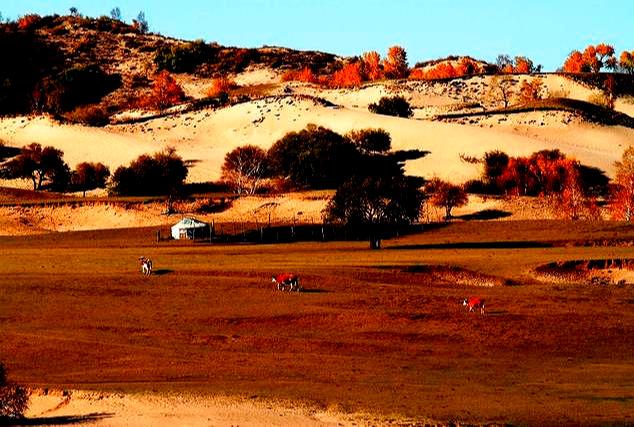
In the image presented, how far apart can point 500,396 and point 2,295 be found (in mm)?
29124

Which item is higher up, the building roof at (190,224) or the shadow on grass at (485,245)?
the building roof at (190,224)

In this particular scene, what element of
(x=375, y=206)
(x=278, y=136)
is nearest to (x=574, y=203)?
(x=375, y=206)

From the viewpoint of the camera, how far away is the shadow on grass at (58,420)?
101ft

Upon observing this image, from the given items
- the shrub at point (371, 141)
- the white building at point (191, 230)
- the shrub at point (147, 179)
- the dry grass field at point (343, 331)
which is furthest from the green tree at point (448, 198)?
the shrub at point (371, 141)

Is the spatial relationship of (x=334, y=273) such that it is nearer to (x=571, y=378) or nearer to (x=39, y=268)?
(x=39, y=268)

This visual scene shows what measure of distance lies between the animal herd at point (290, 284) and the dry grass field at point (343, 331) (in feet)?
2.20

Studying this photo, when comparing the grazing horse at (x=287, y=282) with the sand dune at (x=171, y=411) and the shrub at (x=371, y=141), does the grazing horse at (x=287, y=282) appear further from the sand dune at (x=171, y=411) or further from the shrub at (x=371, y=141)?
the shrub at (x=371, y=141)

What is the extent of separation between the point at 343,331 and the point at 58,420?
687 inches

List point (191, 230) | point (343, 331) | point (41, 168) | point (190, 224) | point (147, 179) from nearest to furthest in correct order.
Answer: point (343, 331), point (191, 230), point (190, 224), point (147, 179), point (41, 168)

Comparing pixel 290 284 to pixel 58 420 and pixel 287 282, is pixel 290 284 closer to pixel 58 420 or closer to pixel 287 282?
pixel 287 282

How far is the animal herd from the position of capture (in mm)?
50500

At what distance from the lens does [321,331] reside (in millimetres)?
46594

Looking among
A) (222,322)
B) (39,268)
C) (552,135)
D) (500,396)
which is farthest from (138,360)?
(552,135)

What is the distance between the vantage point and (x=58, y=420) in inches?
1223
